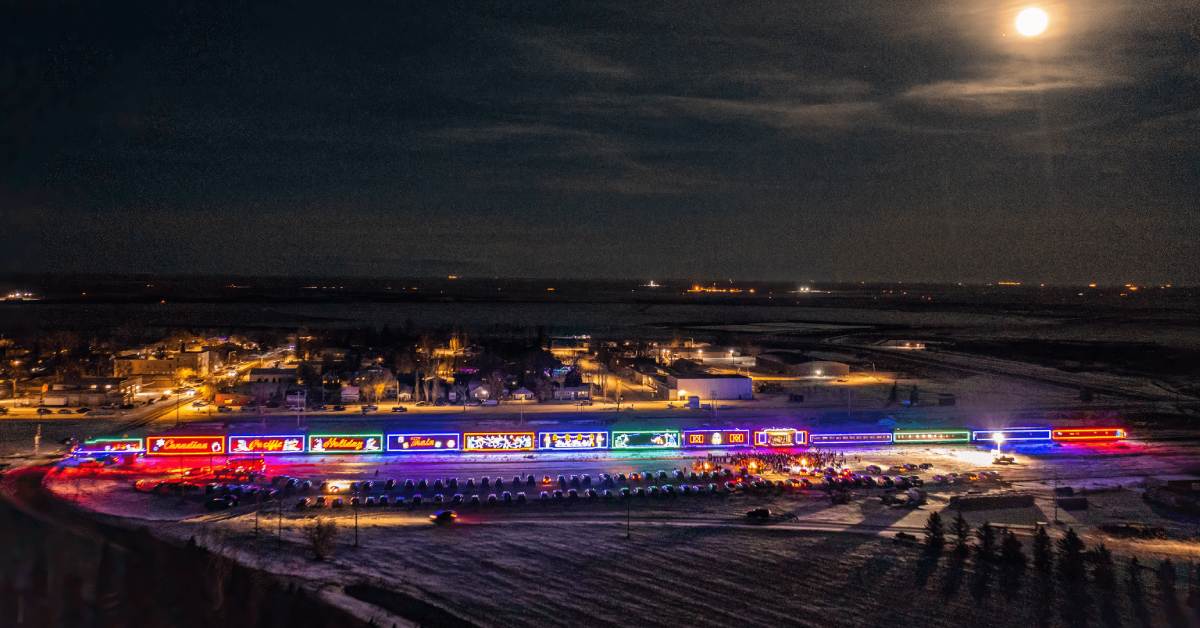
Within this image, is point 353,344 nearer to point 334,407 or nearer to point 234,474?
point 334,407

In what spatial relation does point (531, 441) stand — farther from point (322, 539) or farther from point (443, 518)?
point (322, 539)

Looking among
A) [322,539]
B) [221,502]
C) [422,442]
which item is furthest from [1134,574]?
[221,502]

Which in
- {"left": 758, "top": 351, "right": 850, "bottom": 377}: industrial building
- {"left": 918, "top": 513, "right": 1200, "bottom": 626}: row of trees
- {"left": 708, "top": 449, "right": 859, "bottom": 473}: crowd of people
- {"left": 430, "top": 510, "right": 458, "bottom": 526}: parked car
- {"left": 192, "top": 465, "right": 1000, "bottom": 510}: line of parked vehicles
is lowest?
{"left": 918, "top": 513, "right": 1200, "bottom": 626}: row of trees

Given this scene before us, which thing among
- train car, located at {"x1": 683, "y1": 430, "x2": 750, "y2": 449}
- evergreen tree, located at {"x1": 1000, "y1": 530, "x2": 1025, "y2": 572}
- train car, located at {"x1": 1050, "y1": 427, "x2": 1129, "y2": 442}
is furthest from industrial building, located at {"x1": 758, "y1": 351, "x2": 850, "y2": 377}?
evergreen tree, located at {"x1": 1000, "y1": 530, "x2": 1025, "y2": 572}

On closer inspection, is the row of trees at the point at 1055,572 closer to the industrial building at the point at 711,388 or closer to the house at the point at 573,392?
the industrial building at the point at 711,388

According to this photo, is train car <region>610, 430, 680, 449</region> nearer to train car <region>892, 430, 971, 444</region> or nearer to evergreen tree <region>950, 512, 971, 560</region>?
train car <region>892, 430, 971, 444</region>

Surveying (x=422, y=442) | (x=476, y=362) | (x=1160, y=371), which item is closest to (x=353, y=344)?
(x=476, y=362)
